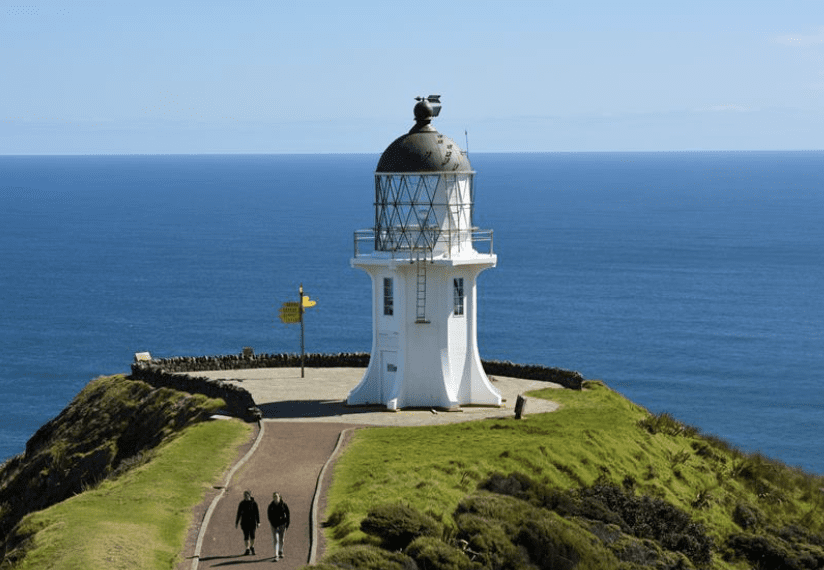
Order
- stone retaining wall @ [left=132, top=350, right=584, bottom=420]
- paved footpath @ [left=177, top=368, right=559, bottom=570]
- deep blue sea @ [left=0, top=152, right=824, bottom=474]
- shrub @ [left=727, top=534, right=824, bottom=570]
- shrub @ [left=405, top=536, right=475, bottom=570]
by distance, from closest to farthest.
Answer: shrub @ [left=405, top=536, right=475, bottom=570]
paved footpath @ [left=177, top=368, right=559, bottom=570]
shrub @ [left=727, top=534, right=824, bottom=570]
stone retaining wall @ [left=132, top=350, right=584, bottom=420]
deep blue sea @ [left=0, top=152, right=824, bottom=474]

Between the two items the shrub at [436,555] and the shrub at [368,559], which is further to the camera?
the shrub at [436,555]

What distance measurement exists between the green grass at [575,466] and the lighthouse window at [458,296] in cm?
431

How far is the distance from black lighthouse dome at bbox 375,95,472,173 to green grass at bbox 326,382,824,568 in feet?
26.1

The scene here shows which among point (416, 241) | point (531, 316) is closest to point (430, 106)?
point (416, 241)

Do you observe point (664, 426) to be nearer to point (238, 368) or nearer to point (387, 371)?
point (387, 371)

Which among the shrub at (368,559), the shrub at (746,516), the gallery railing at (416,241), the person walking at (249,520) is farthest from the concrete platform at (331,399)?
the shrub at (368,559)

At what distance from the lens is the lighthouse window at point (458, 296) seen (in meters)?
44.8

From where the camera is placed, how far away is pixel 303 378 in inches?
1989

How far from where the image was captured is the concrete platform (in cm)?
4272

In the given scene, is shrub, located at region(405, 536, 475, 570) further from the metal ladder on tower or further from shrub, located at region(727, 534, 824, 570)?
the metal ladder on tower

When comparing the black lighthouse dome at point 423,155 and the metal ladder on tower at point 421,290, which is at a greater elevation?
the black lighthouse dome at point 423,155

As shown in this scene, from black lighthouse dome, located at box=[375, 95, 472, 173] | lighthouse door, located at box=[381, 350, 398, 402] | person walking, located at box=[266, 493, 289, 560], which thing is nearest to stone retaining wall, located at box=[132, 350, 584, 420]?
lighthouse door, located at box=[381, 350, 398, 402]

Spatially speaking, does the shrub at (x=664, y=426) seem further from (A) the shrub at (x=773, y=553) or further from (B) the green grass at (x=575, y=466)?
(A) the shrub at (x=773, y=553)

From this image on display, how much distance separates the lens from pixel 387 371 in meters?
45.1
